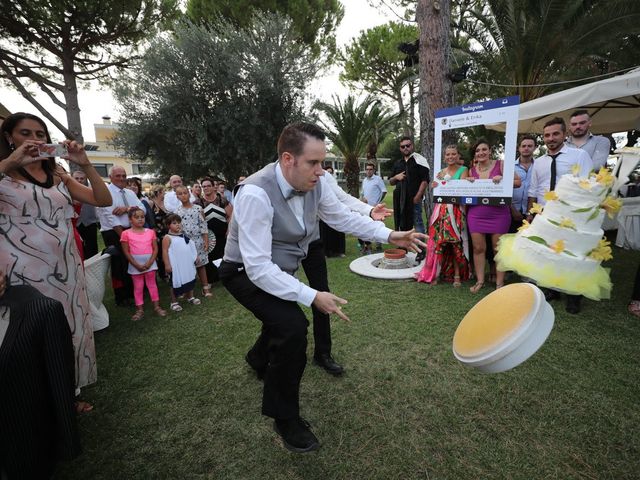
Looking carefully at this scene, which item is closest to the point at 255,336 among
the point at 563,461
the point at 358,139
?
the point at 563,461

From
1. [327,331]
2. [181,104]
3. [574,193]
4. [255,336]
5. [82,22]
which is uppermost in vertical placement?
[82,22]

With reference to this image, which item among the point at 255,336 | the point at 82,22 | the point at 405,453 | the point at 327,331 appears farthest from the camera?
the point at 82,22

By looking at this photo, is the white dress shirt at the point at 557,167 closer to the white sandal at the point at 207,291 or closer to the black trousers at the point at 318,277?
the black trousers at the point at 318,277

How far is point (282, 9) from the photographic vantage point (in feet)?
50.3

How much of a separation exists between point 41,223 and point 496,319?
2.88 meters

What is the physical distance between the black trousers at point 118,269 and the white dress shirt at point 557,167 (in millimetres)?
5843

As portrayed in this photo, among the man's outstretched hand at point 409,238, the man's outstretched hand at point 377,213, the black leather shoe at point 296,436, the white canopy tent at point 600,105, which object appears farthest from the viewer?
the white canopy tent at point 600,105

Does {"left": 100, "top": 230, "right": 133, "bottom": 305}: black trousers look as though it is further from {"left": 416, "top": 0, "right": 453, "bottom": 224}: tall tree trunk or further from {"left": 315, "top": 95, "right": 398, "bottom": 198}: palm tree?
{"left": 315, "top": 95, "right": 398, "bottom": 198}: palm tree

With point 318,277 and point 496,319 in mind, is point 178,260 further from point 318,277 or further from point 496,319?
point 496,319

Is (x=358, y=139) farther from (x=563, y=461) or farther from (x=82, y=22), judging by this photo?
(x=563, y=461)

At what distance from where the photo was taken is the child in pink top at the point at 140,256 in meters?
4.66

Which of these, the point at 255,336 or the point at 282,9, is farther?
the point at 282,9

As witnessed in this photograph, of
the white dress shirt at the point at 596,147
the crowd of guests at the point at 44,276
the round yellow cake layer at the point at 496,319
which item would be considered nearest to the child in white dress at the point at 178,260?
the crowd of guests at the point at 44,276

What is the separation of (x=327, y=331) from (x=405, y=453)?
1.16 m
